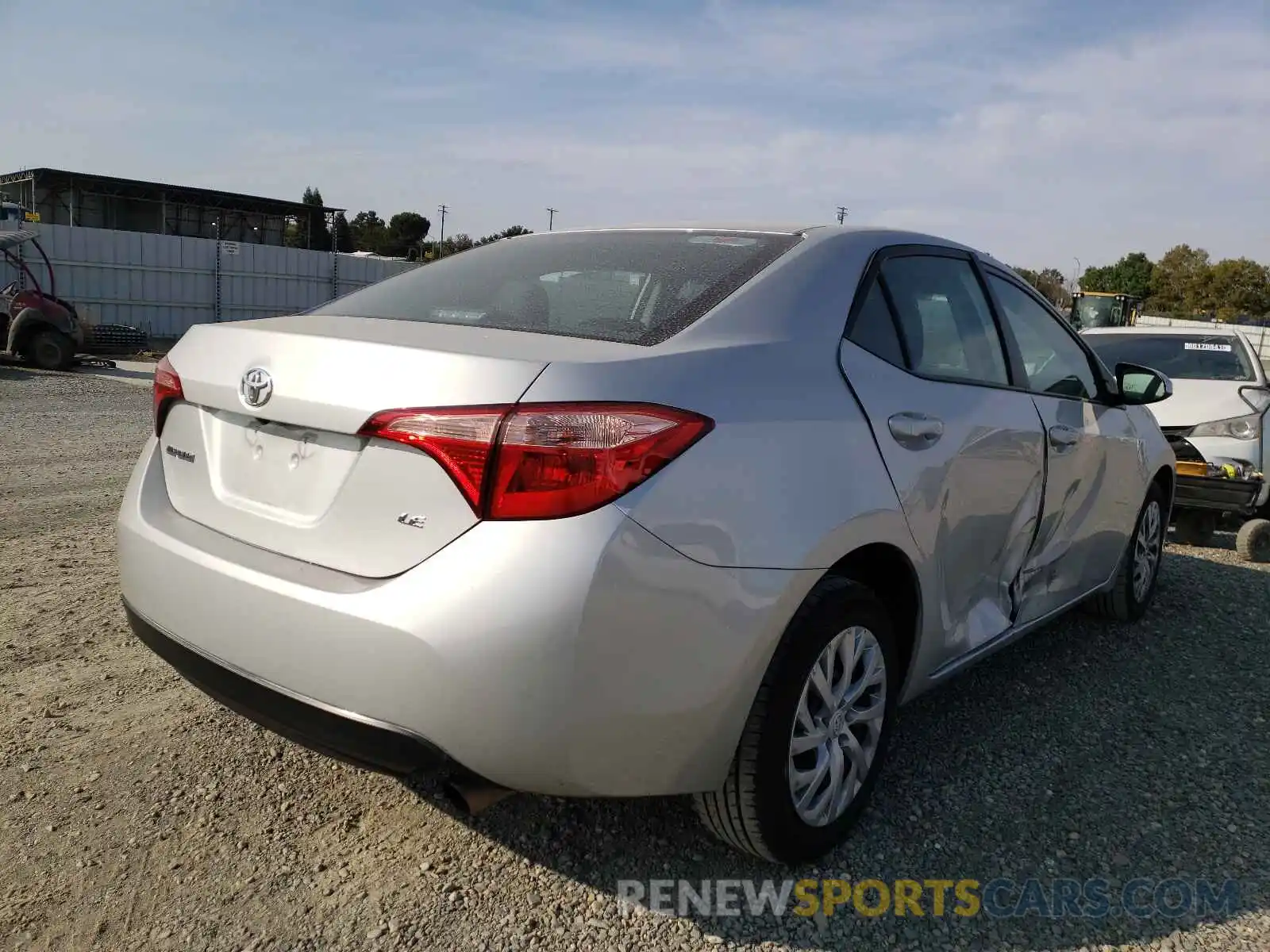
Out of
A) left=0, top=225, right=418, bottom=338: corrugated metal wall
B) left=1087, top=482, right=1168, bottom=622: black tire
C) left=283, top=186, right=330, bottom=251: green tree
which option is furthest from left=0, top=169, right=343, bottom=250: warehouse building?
left=1087, top=482, right=1168, bottom=622: black tire

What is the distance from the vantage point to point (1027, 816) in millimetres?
2875

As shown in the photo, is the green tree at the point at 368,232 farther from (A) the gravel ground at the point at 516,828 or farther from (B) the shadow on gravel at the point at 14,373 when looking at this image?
(A) the gravel ground at the point at 516,828

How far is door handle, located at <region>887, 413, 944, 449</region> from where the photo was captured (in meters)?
2.59

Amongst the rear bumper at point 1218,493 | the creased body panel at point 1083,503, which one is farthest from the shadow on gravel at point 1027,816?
the rear bumper at point 1218,493

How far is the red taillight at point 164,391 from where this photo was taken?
8.37 ft

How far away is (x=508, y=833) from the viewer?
265cm

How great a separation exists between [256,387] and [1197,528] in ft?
21.1

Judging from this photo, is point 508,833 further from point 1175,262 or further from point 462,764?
point 1175,262

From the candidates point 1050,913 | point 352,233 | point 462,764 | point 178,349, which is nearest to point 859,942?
point 1050,913

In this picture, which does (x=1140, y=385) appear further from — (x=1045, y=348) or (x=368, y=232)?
(x=368, y=232)

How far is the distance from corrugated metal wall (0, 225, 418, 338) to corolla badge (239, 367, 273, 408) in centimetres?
1975

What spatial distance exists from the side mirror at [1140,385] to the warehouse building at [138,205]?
47178 mm

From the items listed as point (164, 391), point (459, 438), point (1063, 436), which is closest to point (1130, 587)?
point (1063, 436)

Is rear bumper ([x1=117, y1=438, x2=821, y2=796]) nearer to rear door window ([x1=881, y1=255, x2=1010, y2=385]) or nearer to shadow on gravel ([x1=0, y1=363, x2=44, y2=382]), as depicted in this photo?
rear door window ([x1=881, y1=255, x2=1010, y2=385])
